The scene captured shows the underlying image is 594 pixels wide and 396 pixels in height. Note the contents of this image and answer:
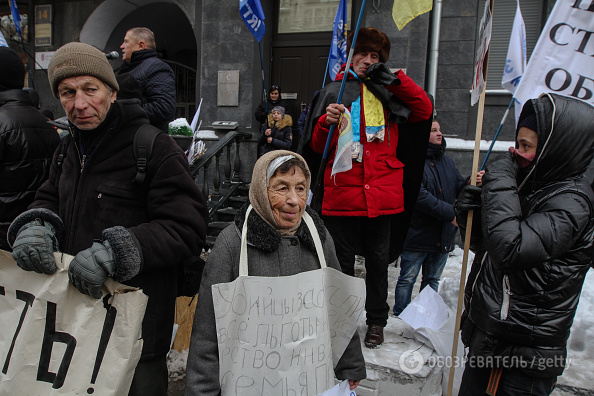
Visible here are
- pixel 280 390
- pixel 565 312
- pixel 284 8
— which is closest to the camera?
pixel 280 390

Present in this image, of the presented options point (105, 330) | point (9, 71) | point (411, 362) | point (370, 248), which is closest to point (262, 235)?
point (105, 330)

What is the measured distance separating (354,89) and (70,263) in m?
2.05

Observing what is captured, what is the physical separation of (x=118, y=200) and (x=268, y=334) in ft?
2.66

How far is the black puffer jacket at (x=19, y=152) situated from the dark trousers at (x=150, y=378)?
5.41ft

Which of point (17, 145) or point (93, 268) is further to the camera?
point (17, 145)

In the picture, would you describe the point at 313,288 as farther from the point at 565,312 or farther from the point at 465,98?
the point at 465,98

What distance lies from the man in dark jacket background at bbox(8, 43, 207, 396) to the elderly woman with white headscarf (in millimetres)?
208

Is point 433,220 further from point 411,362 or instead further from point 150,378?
point 150,378

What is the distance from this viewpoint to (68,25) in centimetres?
966

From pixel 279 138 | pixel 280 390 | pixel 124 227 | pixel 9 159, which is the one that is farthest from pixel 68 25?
pixel 280 390

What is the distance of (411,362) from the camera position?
2.92m

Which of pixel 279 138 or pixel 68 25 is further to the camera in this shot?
pixel 68 25

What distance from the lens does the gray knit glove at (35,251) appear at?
167 cm

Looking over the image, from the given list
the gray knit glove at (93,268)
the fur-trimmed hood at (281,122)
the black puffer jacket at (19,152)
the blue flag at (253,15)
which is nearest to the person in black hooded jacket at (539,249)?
the gray knit glove at (93,268)
